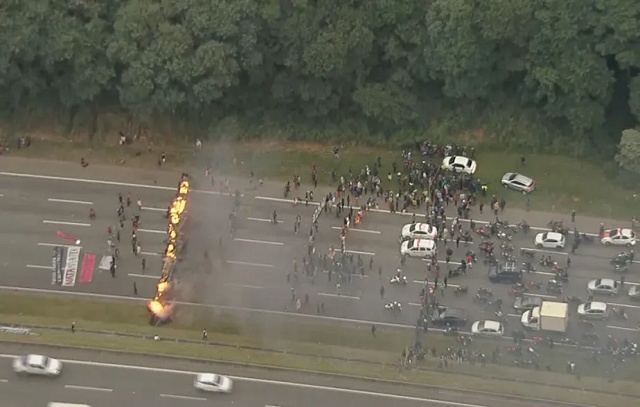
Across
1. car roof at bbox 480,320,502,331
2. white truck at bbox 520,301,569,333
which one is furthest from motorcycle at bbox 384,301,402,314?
white truck at bbox 520,301,569,333

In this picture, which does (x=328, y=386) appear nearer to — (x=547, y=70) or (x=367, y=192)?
(x=367, y=192)

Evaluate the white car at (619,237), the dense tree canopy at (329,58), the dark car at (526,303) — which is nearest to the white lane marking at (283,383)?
the dark car at (526,303)

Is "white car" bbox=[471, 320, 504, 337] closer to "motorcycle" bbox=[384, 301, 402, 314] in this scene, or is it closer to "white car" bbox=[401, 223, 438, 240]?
"motorcycle" bbox=[384, 301, 402, 314]

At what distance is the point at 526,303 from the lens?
73.9 metres

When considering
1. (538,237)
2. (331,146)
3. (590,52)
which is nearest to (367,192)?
(331,146)

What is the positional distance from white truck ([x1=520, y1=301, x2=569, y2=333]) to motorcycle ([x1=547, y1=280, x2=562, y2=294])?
2.45 metres

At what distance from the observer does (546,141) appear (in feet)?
283

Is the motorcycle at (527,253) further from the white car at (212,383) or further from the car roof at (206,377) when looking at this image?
the car roof at (206,377)

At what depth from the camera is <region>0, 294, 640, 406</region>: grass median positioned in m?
68.9

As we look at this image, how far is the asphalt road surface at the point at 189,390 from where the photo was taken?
68000 millimetres

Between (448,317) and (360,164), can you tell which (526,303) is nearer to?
(448,317)

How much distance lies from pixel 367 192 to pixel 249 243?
343 inches

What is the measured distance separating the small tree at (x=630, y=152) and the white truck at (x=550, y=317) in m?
12.7

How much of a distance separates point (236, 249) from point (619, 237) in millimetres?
23659
